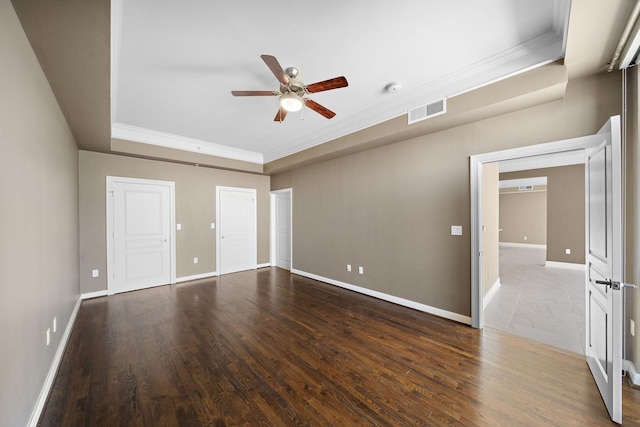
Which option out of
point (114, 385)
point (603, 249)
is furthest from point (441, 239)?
point (114, 385)

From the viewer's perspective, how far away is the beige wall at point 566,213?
19.8 ft

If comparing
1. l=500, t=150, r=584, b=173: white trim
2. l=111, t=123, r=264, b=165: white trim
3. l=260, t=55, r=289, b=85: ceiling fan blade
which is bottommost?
l=260, t=55, r=289, b=85: ceiling fan blade

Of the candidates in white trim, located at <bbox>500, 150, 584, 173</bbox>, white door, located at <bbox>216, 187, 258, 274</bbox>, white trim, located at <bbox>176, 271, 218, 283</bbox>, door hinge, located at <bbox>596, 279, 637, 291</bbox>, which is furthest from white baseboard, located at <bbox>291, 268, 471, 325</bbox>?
white trim, located at <bbox>500, 150, 584, 173</bbox>

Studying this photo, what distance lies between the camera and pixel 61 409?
5.67 feet

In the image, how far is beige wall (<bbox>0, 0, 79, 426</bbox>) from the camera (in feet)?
4.18

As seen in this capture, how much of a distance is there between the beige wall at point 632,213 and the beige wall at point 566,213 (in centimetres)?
562

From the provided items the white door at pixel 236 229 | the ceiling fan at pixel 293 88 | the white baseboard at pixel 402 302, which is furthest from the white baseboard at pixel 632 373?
the white door at pixel 236 229

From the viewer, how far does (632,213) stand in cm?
195

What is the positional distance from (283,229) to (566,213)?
741 centimetres

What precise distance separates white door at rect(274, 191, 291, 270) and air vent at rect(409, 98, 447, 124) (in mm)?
3696

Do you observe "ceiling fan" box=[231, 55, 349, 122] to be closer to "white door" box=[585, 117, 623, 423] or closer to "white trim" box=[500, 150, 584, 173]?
"white door" box=[585, 117, 623, 423]

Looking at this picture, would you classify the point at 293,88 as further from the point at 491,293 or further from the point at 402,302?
the point at 491,293

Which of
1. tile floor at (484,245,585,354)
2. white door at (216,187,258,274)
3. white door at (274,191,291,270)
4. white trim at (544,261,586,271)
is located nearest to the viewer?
tile floor at (484,245,585,354)

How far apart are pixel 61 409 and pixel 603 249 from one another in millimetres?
4142
